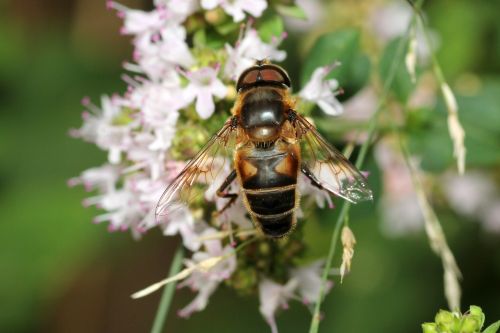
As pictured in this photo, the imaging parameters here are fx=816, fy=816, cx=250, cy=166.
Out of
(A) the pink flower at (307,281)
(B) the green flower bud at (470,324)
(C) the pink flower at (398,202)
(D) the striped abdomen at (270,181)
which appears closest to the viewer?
(B) the green flower bud at (470,324)

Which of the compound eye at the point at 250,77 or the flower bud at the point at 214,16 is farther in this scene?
the flower bud at the point at 214,16

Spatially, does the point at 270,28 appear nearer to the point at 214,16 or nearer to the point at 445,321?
the point at 214,16

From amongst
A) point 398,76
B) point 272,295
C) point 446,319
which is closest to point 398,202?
point 398,76

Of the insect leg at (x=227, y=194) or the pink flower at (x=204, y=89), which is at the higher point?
the pink flower at (x=204, y=89)

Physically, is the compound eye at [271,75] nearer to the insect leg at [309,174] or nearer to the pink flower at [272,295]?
the insect leg at [309,174]

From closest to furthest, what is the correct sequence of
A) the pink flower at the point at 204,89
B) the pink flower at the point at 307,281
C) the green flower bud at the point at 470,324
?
the green flower bud at the point at 470,324 < the pink flower at the point at 204,89 < the pink flower at the point at 307,281

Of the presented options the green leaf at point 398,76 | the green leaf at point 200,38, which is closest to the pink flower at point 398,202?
the green leaf at point 398,76

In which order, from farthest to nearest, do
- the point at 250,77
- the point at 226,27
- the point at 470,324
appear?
the point at 226,27, the point at 250,77, the point at 470,324

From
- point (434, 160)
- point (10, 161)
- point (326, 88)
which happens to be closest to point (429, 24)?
point (434, 160)

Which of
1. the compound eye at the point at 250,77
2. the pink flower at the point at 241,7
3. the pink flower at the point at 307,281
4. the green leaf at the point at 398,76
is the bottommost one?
the pink flower at the point at 307,281
